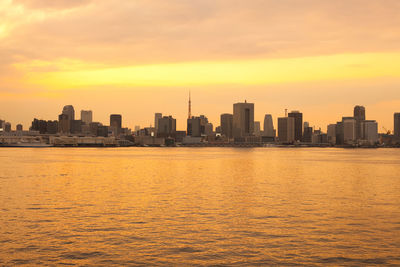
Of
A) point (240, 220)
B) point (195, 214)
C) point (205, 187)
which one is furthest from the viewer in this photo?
point (205, 187)

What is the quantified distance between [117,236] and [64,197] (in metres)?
27.2

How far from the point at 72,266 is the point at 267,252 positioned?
13.9 metres

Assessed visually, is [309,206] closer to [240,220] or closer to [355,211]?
[355,211]

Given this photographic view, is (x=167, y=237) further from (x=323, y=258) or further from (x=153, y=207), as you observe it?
(x=153, y=207)

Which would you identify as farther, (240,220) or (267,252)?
(240,220)

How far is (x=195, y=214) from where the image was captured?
4888 centimetres

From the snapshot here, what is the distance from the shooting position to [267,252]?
109 feet

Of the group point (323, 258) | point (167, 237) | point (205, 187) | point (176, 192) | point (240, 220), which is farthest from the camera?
point (205, 187)

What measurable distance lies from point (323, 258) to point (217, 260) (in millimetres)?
7544

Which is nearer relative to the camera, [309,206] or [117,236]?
[117,236]

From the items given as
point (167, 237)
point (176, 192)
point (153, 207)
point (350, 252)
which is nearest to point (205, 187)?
point (176, 192)

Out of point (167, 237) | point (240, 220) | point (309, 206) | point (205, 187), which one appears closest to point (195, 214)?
point (240, 220)

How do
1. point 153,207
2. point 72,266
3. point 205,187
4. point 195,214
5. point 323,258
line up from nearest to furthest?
point 72,266 → point 323,258 → point 195,214 → point 153,207 → point 205,187

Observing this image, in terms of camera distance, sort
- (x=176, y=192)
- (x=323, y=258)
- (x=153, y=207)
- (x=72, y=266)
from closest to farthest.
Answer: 1. (x=72, y=266)
2. (x=323, y=258)
3. (x=153, y=207)
4. (x=176, y=192)
